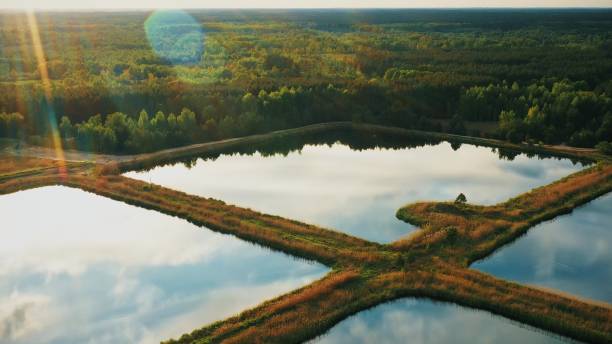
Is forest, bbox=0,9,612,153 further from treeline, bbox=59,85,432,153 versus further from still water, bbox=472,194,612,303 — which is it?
still water, bbox=472,194,612,303

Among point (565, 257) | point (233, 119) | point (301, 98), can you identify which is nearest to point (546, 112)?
point (301, 98)

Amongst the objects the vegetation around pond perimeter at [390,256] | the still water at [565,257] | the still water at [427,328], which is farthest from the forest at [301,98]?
the still water at [427,328]

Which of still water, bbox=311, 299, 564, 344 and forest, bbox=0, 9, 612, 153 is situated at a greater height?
forest, bbox=0, 9, 612, 153

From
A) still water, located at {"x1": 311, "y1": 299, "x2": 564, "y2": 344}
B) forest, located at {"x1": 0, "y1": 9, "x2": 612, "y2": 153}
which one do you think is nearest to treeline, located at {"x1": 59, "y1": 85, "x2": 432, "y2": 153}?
forest, located at {"x1": 0, "y1": 9, "x2": 612, "y2": 153}

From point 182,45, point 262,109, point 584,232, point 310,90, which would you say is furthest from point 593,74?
point 182,45

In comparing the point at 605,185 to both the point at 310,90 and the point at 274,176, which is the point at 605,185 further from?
the point at 310,90
